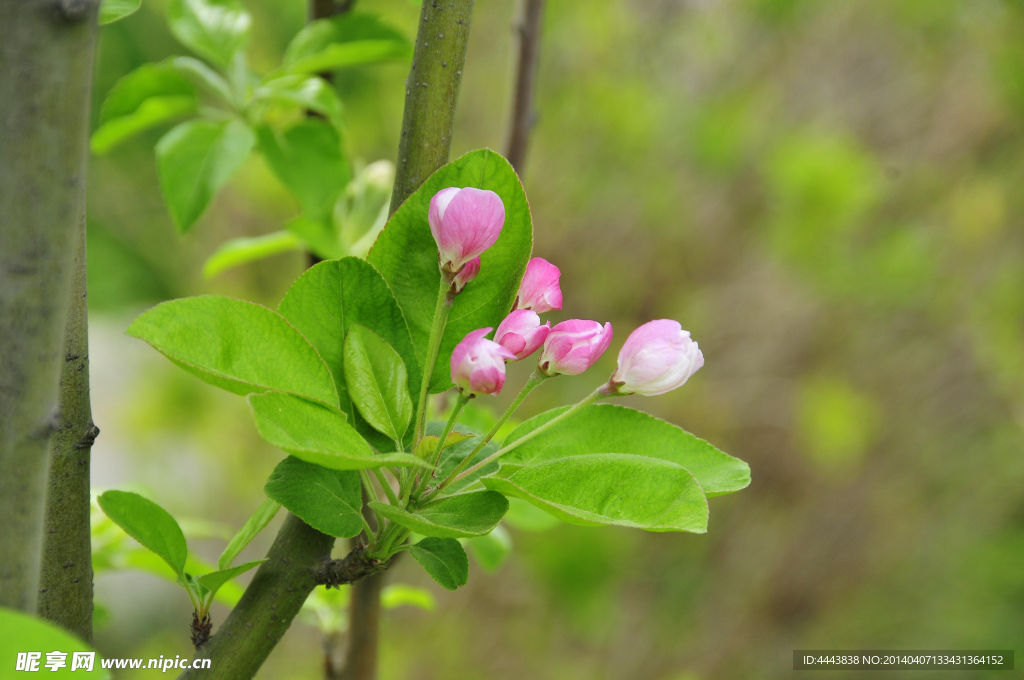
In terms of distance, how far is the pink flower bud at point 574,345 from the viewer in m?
0.24

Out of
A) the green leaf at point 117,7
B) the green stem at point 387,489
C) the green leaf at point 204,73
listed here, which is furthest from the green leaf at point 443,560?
the green leaf at point 204,73

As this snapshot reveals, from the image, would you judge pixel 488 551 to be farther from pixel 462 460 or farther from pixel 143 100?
pixel 143 100

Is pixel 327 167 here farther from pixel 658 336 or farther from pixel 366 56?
pixel 658 336

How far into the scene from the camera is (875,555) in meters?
2.00

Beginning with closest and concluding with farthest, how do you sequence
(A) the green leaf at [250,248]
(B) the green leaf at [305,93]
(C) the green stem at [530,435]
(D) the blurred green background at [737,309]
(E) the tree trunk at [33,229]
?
(E) the tree trunk at [33,229]
(C) the green stem at [530,435]
(B) the green leaf at [305,93]
(A) the green leaf at [250,248]
(D) the blurred green background at [737,309]

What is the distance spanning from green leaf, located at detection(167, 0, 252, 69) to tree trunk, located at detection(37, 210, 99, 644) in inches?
11.5

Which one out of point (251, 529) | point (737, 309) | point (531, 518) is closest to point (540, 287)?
point (251, 529)

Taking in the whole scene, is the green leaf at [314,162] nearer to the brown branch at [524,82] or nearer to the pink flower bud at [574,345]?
the brown branch at [524,82]

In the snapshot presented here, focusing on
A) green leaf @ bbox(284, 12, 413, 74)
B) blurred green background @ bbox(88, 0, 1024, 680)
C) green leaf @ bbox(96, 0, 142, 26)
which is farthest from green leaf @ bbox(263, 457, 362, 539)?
blurred green background @ bbox(88, 0, 1024, 680)

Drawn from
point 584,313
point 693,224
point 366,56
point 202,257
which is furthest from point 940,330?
point 202,257

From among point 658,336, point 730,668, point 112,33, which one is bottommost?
point 730,668

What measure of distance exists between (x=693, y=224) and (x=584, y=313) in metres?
0.43

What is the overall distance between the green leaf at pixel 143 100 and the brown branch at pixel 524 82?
23 cm

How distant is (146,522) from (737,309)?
1857 mm
